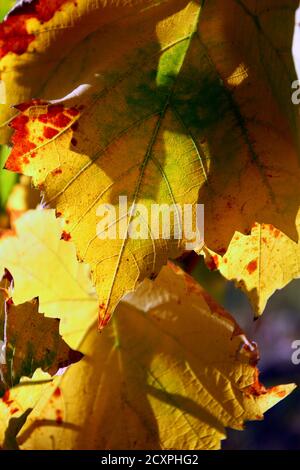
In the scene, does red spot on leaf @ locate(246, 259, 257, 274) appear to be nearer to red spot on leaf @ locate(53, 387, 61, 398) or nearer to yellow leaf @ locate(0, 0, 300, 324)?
yellow leaf @ locate(0, 0, 300, 324)

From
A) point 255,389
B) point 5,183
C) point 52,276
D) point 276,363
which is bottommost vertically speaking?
point 276,363

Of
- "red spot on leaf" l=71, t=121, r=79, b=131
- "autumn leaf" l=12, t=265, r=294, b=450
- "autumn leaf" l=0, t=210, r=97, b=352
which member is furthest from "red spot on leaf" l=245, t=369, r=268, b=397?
"red spot on leaf" l=71, t=121, r=79, b=131

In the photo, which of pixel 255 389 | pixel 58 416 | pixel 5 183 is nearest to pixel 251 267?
pixel 255 389

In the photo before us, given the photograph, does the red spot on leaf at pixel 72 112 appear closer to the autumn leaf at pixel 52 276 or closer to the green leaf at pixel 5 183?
the autumn leaf at pixel 52 276

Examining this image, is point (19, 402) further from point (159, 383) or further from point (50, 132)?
point (50, 132)
